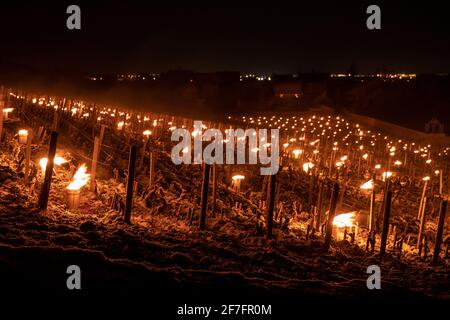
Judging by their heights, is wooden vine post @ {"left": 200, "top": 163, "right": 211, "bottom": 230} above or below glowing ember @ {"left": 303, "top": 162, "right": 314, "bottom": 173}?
below

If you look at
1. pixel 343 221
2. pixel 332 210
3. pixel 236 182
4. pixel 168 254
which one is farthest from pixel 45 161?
pixel 343 221

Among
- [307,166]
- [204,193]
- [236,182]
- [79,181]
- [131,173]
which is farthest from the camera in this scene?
[307,166]

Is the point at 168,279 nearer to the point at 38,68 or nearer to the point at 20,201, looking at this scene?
the point at 20,201

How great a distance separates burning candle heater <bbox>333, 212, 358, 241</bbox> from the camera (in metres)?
11.1

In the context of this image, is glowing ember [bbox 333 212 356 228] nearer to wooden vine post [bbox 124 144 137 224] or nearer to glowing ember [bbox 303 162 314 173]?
wooden vine post [bbox 124 144 137 224]

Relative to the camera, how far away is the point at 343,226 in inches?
438

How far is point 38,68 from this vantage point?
71.8m

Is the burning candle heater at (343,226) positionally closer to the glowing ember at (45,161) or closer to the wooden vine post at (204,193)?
the wooden vine post at (204,193)

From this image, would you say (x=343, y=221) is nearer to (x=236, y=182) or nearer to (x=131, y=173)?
(x=236, y=182)

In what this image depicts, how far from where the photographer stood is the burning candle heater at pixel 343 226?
11.1 metres

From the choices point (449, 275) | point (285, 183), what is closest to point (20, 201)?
point (449, 275)

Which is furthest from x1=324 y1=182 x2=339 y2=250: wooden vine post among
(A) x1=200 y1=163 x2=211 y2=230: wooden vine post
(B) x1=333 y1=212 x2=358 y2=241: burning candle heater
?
(A) x1=200 y1=163 x2=211 y2=230: wooden vine post

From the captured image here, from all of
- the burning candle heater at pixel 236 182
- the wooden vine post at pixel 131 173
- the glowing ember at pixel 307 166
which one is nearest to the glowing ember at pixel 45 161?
the wooden vine post at pixel 131 173
